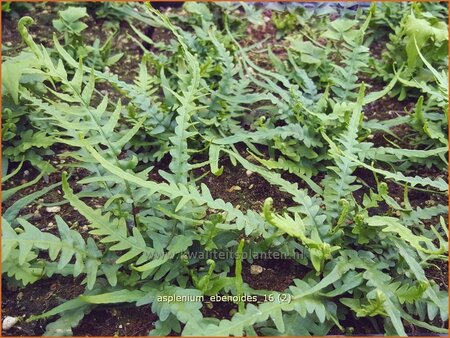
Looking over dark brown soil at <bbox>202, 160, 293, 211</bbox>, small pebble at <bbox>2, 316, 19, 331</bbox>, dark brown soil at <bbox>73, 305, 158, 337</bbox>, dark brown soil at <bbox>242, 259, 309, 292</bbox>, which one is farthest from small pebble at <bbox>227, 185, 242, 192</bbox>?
small pebble at <bbox>2, 316, 19, 331</bbox>

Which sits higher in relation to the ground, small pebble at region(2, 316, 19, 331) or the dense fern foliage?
the dense fern foliage

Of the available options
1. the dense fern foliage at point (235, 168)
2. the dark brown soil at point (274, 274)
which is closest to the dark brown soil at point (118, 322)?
the dense fern foliage at point (235, 168)

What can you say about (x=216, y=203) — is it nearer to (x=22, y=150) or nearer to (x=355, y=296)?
(x=355, y=296)

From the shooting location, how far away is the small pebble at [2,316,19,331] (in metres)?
1.52

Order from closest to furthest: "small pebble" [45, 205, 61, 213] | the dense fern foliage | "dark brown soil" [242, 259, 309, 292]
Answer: the dense fern foliage < "dark brown soil" [242, 259, 309, 292] < "small pebble" [45, 205, 61, 213]

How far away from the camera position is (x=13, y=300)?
5.23 feet

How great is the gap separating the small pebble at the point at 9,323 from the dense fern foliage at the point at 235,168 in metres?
0.11

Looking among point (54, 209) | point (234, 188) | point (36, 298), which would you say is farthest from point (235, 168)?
point (36, 298)

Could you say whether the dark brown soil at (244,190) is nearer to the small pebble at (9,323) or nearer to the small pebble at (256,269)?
the small pebble at (256,269)

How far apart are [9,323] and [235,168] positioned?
2.88ft

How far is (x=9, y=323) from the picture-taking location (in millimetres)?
1527

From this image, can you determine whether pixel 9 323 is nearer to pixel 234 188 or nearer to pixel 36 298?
pixel 36 298

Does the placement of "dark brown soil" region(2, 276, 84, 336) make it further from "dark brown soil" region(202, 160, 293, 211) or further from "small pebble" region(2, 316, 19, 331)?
"dark brown soil" region(202, 160, 293, 211)

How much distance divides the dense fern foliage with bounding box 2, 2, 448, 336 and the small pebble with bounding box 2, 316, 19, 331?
0.36 ft
